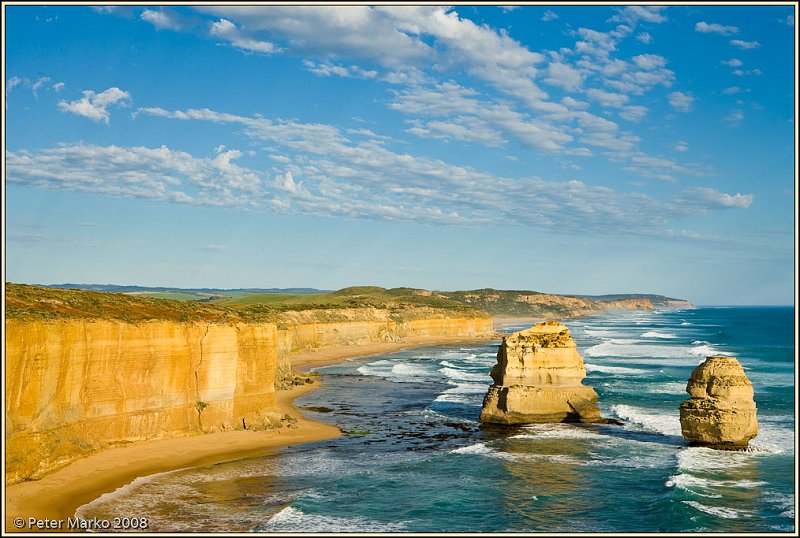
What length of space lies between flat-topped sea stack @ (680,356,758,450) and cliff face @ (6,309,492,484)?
2046 centimetres

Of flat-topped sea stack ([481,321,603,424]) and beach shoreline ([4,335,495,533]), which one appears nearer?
beach shoreline ([4,335,495,533])

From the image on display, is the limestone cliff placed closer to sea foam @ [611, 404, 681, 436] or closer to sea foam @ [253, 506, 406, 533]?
sea foam @ [253, 506, 406, 533]

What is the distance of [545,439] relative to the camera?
34656mm

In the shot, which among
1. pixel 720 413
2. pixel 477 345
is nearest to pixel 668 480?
pixel 720 413

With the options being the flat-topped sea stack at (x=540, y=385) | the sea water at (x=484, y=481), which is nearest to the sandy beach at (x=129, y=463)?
the sea water at (x=484, y=481)

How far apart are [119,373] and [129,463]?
4018mm

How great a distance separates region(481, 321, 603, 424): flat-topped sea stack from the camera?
127 ft

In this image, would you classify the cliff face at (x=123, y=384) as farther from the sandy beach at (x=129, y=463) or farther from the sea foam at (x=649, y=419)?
the sea foam at (x=649, y=419)

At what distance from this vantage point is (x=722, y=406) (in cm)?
3105

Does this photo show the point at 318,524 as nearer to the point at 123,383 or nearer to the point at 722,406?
the point at 123,383

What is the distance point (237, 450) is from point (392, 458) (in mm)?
7000

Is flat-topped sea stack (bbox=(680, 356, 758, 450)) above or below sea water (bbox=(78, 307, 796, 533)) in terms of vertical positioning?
above

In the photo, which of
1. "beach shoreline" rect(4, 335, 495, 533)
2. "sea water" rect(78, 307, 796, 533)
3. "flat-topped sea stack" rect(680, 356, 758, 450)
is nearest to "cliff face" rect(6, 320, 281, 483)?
"beach shoreline" rect(4, 335, 495, 533)

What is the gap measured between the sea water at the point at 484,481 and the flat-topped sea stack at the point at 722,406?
2.51 ft
